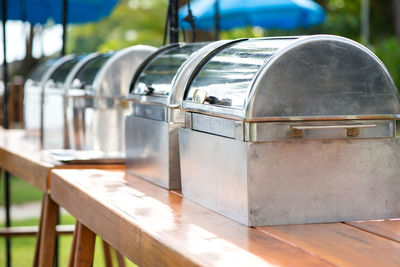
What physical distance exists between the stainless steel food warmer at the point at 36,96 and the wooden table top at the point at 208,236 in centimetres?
169

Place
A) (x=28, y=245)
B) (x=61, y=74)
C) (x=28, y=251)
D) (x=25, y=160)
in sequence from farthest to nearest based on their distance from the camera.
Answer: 1. (x=28, y=245)
2. (x=28, y=251)
3. (x=61, y=74)
4. (x=25, y=160)

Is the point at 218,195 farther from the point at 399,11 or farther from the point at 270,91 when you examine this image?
the point at 399,11

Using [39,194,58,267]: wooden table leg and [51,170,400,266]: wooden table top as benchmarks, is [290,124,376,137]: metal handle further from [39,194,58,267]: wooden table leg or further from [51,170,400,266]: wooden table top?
[39,194,58,267]: wooden table leg

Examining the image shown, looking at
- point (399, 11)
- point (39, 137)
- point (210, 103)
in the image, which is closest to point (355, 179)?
point (210, 103)

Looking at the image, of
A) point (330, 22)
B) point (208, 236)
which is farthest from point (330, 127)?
point (330, 22)

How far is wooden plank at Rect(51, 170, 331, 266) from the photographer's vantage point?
1.18 m

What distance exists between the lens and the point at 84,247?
210 cm

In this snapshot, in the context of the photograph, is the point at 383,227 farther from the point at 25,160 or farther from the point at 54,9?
the point at 54,9

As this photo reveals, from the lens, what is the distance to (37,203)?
827cm

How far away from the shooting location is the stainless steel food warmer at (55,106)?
3.05 meters

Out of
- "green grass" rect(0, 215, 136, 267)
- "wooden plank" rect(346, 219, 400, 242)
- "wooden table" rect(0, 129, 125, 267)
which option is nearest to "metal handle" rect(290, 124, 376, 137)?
"wooden plank" rect(346, 219, 400, 242)

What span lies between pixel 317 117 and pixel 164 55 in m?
0.89

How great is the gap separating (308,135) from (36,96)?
2.40 m

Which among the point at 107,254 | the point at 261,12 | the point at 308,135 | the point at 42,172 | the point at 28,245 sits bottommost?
the point at 28,245
